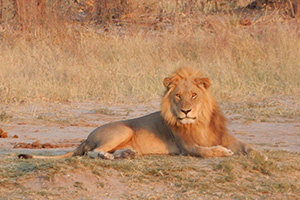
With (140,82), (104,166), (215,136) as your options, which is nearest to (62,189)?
(104,166)

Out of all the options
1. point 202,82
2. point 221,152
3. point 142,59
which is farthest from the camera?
point 142,59

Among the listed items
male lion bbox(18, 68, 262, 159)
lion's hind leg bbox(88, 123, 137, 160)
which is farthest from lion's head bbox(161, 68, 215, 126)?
lion's hind leg bbox(88, 123, 137, 160)

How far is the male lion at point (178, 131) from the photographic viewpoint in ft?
17.7

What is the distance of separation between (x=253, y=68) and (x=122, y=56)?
233 cm

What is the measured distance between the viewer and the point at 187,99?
17.7 ft

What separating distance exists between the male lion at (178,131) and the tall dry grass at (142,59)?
3854 millimetres

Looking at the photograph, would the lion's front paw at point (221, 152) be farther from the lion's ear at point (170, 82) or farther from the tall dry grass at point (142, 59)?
the tall dry grass at point (142, 59)

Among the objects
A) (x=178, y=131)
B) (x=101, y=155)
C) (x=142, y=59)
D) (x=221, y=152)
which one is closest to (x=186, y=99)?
(x=178, y=131)

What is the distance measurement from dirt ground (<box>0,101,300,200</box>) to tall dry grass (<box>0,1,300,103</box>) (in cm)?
65

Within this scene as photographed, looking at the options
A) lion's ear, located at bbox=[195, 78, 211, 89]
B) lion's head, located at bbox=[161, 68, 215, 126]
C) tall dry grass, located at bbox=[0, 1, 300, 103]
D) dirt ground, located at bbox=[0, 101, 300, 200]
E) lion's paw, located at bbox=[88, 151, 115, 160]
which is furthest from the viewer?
tall dry grass, located at bbox=[0, 1, 300, 103]

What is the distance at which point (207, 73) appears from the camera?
10.7m

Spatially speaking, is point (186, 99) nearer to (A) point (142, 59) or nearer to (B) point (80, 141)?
(B) point (80, 141)

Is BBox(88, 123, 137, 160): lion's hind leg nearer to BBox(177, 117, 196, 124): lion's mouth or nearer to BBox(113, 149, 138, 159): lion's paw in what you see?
BBox(113, 149, 138, 159): lion's paw

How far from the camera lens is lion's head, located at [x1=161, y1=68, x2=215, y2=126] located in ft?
17.7
